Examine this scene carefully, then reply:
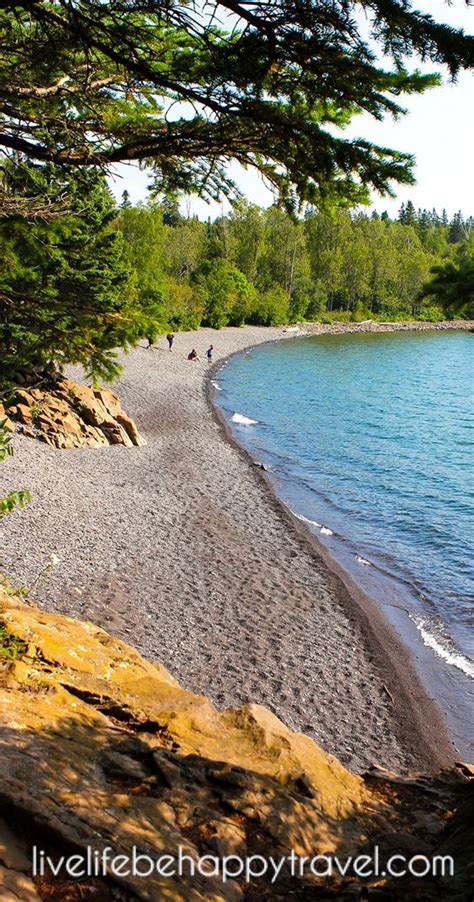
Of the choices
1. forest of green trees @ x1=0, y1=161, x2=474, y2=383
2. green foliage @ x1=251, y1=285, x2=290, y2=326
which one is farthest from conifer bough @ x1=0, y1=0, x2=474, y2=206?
green foliage @ x1=251, y1=285, x2=290, y2=326

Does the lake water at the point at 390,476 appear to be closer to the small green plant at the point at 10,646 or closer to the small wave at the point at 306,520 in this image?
the small wave at the point at 306,520

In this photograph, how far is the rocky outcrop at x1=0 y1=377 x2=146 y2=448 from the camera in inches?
974

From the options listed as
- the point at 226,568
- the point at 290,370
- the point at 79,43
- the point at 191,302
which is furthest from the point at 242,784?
the point at 191,302

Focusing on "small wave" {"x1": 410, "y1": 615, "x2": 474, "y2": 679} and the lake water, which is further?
the lake water

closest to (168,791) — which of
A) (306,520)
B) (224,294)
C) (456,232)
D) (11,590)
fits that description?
(11,590)

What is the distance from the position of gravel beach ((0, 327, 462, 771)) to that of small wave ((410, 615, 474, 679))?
905mm

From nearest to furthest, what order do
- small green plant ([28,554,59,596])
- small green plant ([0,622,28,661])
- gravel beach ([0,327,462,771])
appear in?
small green plant ([0,622,28,661]) < gravel beach ([0,327,462,771]) < small green plant ([28,554,59,596])

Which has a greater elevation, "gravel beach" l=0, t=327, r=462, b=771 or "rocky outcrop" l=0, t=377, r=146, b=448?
"rocky outcrop" l=0, t=377, r=146, b=448

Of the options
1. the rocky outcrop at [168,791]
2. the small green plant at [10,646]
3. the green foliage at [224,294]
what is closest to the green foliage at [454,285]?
the rocky outcrop at [168,791]

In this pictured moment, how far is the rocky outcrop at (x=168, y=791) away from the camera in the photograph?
421cm

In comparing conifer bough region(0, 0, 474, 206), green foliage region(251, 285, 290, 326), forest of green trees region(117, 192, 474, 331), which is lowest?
conifer bough region(0, 0, 474, 206)

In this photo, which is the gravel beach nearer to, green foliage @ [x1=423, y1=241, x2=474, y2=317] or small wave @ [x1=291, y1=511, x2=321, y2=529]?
small wave @ [x1=291, y1=511, x2=321, y2=529]

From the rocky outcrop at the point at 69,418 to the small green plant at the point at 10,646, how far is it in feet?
59.2

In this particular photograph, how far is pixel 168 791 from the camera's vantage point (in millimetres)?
5238
